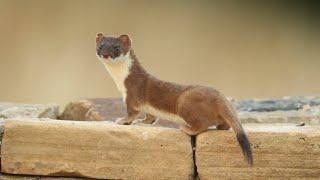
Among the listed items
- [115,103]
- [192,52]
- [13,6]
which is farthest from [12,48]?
[115,103]

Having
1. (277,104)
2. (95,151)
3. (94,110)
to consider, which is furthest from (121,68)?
(277,104)

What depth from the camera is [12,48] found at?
7.85 m

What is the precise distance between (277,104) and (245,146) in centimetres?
159

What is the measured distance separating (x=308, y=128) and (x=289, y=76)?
3.24 m

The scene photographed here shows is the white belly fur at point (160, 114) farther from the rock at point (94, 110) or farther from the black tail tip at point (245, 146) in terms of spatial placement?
the rock at point (94, 110)

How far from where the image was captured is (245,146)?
13.3ft

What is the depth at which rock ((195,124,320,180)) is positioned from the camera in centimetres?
411

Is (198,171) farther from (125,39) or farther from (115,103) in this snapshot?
(115,103)

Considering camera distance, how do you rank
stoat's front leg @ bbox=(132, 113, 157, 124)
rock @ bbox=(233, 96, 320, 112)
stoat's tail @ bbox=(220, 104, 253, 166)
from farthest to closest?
rock @ bbox=(233, 96, 320, 112), stoat's front leg @ bbox=(132, 113, 157, 124), stoat's tail @ bbox=(220, 104, 253, 166)

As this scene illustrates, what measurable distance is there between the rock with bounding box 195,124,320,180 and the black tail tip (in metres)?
0.05

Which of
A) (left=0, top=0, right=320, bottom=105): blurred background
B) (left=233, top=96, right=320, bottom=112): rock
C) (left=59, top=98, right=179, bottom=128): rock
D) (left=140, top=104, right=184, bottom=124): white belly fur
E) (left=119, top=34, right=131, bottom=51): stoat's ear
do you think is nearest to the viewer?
(left=140, top=104, right=184, bottom=124): white belly fur

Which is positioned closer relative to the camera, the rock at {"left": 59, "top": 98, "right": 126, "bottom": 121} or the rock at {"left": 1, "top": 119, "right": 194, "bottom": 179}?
the rock at {"left": 1, "top": 119, "right": 194, "bottom": 179}

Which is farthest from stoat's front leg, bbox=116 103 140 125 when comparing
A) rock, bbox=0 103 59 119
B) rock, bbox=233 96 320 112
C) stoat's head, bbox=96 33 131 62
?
rock, bbox=233 96 320 112

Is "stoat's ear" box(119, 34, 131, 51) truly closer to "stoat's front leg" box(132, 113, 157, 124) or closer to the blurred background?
"stoat's front leg" box(132, 113, 157, 124)
